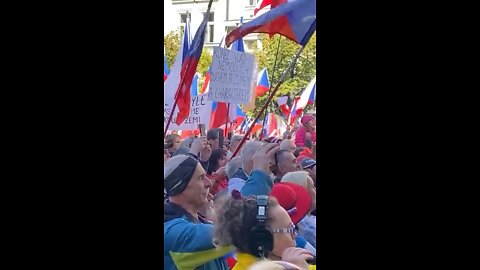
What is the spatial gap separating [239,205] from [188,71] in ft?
1.77

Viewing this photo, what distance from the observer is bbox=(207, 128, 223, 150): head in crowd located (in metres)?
2.43

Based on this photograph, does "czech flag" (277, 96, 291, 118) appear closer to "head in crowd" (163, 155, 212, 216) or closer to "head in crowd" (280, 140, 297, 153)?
"head in crowd" (280, 140, 297, 153)

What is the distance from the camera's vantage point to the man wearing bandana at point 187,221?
2.37 m

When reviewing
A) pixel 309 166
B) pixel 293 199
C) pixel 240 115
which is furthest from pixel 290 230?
pixel 240 115

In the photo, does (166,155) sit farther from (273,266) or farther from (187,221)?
(273,266)

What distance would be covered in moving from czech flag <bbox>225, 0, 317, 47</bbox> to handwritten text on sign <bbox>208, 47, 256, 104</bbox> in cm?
6

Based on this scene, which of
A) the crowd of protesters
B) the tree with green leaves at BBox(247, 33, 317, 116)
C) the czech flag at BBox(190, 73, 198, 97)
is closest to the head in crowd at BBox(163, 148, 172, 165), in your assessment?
the crowd of protesters

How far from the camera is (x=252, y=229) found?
2.36 meters

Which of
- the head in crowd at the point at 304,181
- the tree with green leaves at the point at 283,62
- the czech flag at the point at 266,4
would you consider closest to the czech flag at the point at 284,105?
the tree with green leaves at the point at 283,62

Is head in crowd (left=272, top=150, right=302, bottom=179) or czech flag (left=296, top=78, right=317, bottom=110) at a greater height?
czech flag (left=296, top=78, right=317, bottom=110)

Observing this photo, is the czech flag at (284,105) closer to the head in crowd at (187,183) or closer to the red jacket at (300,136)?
the red jacket at (300,136)
